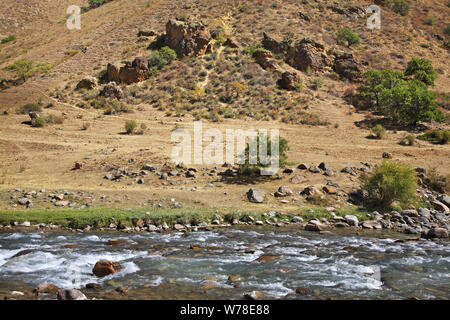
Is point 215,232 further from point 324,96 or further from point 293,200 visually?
point 324,96

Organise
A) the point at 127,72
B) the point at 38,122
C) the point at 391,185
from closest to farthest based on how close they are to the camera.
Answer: the point at 391,185, the point at 38,122, the point at 127,72

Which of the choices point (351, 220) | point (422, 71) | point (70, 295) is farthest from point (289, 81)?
point (70, 295)

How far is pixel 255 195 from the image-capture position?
15219 millimetres

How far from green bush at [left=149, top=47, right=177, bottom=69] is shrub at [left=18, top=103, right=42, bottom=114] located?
12.4m

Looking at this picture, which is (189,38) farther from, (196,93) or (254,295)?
(254,295)

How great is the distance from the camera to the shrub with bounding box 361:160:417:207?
14735mm

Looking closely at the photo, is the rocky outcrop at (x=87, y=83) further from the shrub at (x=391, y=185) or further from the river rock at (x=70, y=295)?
the river rock at (x=70, y=295)

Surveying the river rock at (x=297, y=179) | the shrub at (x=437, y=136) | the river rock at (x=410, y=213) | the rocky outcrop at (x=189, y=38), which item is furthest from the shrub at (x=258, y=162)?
the rocky outcrop at (x=189, y=38)

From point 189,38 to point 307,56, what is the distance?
40.2 ft

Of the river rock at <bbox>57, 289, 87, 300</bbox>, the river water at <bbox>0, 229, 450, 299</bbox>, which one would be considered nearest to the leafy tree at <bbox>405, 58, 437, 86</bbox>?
the river water at <bbox>0, 229, 450, 299</bbox>

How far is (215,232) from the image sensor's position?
485 inches

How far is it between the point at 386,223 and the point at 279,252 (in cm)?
543

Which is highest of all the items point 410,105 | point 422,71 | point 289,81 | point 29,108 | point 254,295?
point 422,71
